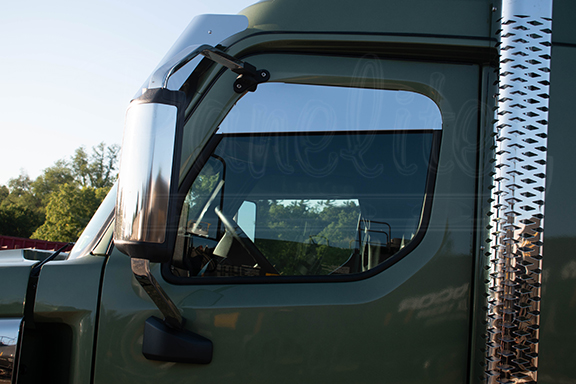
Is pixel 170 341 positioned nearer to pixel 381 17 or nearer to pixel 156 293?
pixel 156 293

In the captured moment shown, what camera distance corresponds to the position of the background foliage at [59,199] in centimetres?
302

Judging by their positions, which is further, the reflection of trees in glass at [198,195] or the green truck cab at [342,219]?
the reflection of trees in glass at [198,195]

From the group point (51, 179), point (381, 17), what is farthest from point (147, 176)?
point (51, 179)

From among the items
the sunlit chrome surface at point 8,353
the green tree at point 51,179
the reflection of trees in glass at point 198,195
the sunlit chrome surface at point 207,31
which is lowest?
the sunlit chrome surface at point 8,353

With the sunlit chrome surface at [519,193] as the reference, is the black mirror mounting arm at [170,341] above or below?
below

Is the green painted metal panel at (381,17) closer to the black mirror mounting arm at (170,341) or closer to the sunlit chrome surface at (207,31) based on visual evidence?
the sunlit chrome surface at (207,31)

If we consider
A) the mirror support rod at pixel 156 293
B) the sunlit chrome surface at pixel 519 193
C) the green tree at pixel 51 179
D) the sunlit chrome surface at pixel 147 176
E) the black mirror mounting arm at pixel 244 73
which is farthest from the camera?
the green tree at pixel 51 179

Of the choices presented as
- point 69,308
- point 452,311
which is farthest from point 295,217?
point 69,308

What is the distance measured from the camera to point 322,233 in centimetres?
161

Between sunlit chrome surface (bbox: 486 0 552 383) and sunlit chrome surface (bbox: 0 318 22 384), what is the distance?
1.48 metres

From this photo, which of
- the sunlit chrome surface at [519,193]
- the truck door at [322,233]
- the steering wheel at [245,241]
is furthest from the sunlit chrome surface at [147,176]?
the sunlit chrome surface at [519,193]

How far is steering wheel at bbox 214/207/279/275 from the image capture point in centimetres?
160

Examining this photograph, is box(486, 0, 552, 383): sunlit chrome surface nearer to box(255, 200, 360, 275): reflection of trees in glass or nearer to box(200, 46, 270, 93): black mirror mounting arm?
box(255, 200, 360, 275): reflection of trees in glass

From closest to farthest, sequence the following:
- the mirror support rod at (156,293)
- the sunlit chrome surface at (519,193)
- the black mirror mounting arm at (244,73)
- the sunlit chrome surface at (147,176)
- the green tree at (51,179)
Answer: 1. the sunlit chrome surface at (147,176)
2. the mirror support rod at (156,293)
3. the sunlit chrome surface at (519,193)
4. the black mirror mounting arm at (244,73)
5. the green tree at (51,179)
